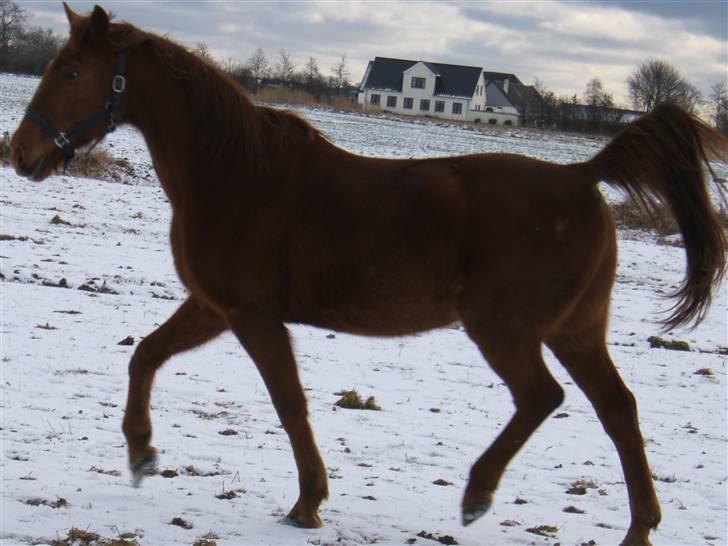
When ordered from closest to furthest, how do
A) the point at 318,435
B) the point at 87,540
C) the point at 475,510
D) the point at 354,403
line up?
the point at 87,540 → the point at 475,510 → the point at 318,435 → the point at 354,403

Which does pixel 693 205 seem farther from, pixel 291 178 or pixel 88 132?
pixel 88 132

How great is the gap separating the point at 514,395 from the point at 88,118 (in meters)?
2.51

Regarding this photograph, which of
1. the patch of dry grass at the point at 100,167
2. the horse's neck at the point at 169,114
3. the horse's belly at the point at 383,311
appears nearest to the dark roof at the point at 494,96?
the patch of dry grass at the point at 100,167

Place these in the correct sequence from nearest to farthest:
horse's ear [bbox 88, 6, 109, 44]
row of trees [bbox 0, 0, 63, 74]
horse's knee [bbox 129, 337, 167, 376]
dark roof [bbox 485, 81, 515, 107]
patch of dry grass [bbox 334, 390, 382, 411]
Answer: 1. horse's ear [bbox 88, 6, 109, 44]
2. horse's knee [bbox 129, 337, 167, 376]
3. patch of dry grass [bbox 334, 390, 382, 411]
4. row of trees [bbox 0, 0, 63, 74]
5. dark roof [bbox 485, 81, 515, 107]

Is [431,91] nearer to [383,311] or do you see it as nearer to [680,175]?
[680,175]

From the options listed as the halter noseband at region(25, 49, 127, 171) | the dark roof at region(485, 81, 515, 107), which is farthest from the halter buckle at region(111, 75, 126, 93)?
the dark roof at region(485, 81, 515, 107)

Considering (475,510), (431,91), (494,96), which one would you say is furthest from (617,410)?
(494,96)

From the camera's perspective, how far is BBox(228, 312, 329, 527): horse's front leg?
4.30m

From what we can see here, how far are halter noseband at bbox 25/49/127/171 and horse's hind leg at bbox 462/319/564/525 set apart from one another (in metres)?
2.06

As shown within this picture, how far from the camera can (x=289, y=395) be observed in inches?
172

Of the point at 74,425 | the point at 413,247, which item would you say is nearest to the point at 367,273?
the point at 413,247

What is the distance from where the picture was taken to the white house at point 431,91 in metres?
84.8

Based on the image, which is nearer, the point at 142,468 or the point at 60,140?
the point at 60,140

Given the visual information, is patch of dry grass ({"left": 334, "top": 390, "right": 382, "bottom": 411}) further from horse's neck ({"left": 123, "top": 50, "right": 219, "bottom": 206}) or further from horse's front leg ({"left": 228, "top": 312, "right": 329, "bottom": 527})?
horse's neck ({"left": 123, "top": 50, "right": 219, "bottom": 206})
